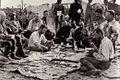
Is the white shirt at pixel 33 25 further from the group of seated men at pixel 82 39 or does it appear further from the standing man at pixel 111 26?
the standing man at pixel 111 26

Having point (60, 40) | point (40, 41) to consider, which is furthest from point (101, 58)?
point (40, 41)

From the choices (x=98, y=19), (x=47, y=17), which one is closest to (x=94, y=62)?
(x=98, y=19)

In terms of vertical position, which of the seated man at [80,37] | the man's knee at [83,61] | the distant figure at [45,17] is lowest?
the man's knee at [83,61]

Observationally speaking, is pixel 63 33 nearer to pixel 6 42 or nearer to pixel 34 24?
pixel 34 24

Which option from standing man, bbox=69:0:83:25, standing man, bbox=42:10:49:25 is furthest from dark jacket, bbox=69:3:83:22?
standing man, bbox=42:10:49:25

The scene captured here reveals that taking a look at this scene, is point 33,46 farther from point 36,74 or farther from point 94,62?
point 94,62

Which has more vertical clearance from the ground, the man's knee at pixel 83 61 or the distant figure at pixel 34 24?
the distant figure at pixel 34 24

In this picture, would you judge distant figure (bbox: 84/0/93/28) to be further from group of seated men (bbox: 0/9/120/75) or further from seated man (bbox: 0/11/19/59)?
seated man (bbox: 0/11/19/59)

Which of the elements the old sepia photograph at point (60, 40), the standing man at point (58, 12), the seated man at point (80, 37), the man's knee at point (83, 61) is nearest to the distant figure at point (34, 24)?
the old sepia photograph at point (60, 40)
